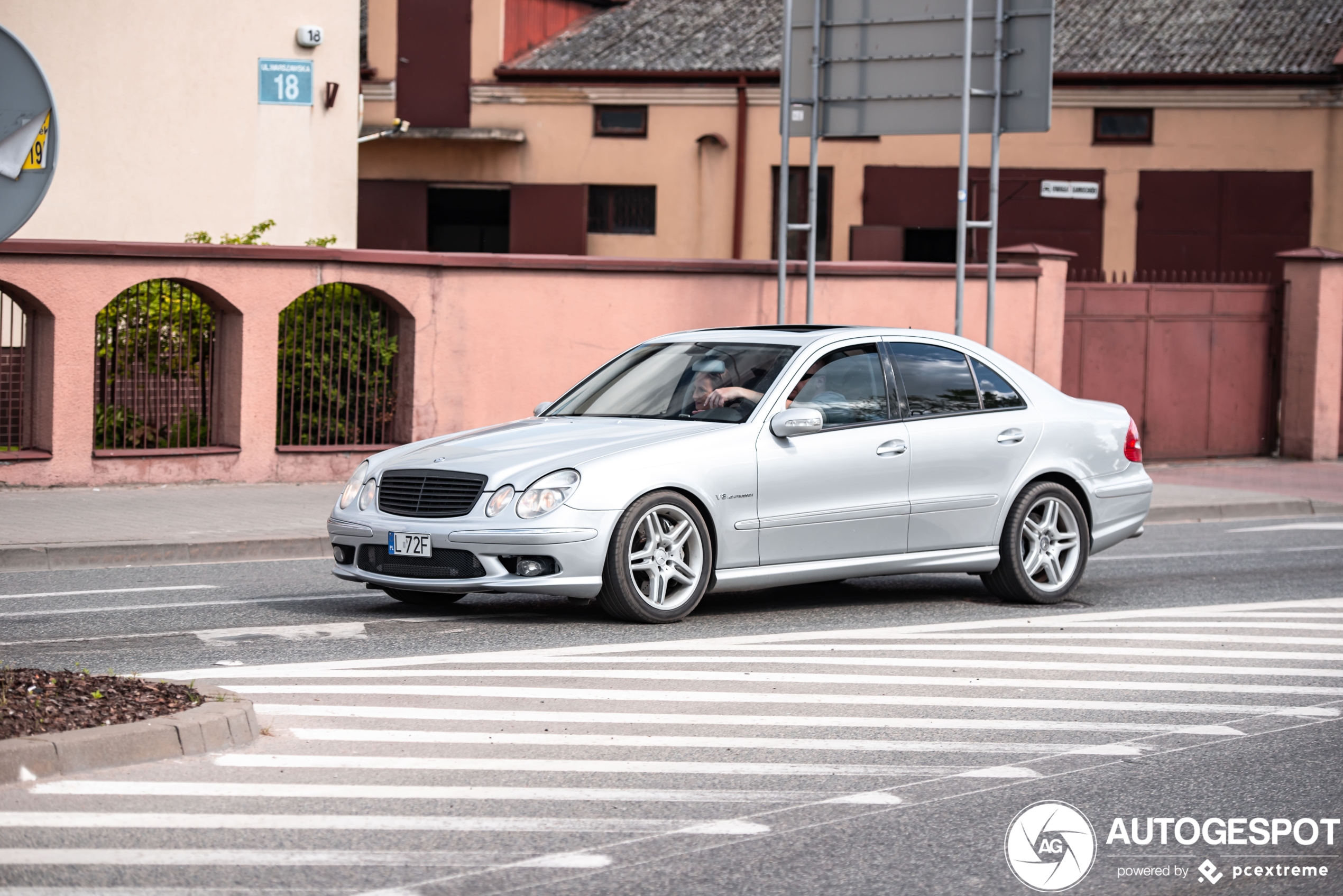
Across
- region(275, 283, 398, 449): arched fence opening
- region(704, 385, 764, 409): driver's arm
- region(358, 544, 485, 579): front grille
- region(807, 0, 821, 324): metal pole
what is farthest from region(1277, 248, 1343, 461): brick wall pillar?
region(358, 544, 485, 579): front grille

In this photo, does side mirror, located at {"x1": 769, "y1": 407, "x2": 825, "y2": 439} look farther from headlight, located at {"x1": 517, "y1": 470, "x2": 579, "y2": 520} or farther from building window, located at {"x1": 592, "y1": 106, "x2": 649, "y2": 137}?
building window, located at {"x1": 592, "y1": 106, "x2": 649, "y2": 137}

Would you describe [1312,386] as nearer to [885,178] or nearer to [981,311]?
[981,311]

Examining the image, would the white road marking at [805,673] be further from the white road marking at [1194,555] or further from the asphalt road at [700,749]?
the white road marking at [1194,555]

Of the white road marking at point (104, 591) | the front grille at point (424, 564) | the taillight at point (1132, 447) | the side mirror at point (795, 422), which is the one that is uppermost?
the side mirror at point (795, 422)

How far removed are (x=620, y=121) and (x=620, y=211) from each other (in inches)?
70.2

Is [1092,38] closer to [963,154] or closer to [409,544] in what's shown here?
[963,154]

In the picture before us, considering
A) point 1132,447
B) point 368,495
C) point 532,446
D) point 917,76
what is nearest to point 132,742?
point 368,495

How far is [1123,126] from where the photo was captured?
3412 centimetres

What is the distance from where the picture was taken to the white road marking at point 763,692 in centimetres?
742

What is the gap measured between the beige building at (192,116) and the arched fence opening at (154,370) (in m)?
4.22

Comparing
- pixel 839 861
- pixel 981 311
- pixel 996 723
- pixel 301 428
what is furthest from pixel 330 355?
pixel 839 861

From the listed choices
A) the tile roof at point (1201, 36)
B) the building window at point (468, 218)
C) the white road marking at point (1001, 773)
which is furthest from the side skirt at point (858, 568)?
the building window at point (468, 218)

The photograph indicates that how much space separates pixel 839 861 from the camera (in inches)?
207

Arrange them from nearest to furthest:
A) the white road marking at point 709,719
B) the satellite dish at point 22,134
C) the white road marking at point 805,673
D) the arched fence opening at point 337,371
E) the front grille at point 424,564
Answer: the satellite dish at point 22,134
the white road marking at point 709,719
the white road marking at point 805,673
the front grille at point 424,564
the arched fence opening at point 337,371
